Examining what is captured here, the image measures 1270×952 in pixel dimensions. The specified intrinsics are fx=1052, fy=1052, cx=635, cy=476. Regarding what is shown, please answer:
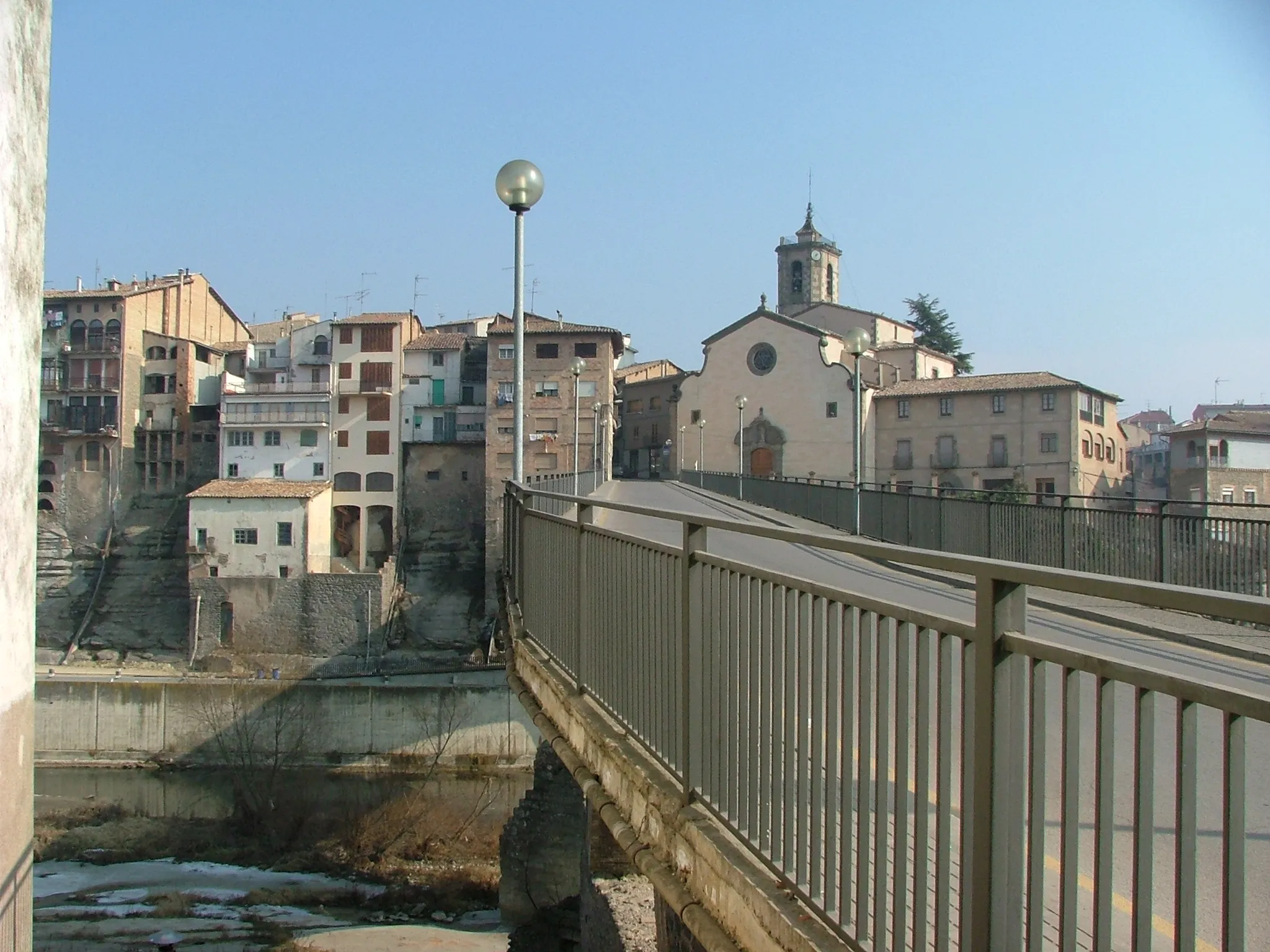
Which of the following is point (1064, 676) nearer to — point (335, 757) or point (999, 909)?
point (999, 909)

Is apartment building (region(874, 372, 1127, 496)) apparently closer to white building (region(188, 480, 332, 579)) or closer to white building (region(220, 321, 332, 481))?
white building (region(188, 480, 332, 579))

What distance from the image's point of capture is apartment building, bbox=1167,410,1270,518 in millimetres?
55625

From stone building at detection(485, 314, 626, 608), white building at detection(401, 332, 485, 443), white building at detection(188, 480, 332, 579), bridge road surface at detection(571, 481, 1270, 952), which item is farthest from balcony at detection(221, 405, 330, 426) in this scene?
bridge road surface at detection(571, 481, 1270, 952)

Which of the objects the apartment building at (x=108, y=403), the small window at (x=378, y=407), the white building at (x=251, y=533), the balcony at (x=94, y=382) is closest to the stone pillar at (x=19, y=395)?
the white building at (x=251, y=533)

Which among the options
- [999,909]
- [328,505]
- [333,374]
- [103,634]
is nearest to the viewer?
[999,909]

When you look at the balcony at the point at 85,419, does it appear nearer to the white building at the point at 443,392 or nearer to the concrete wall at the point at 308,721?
the white building at the point at 443,392

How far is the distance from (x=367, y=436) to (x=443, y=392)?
5.77 meters

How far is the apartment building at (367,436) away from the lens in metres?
64.6

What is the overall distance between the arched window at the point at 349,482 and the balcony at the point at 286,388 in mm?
5492

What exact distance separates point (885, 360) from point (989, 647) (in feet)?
247

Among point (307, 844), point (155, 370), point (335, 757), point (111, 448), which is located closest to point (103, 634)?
point (111, 448)

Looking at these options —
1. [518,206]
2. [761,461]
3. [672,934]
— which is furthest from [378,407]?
[672,934]

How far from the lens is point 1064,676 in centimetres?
217

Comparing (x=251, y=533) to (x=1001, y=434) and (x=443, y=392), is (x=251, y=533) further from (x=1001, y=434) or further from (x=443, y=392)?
(x=1001, y=434)
